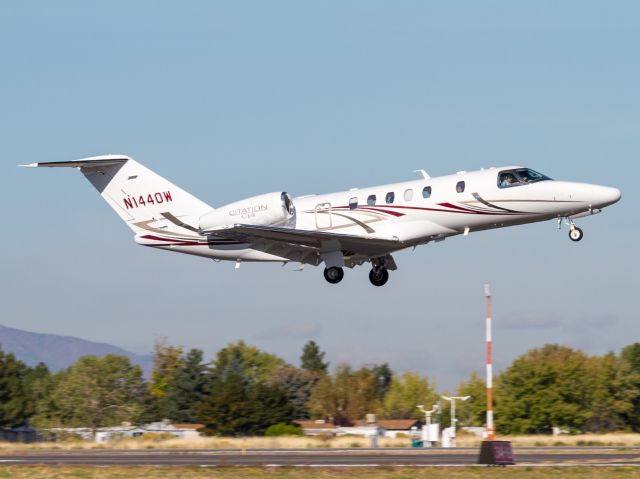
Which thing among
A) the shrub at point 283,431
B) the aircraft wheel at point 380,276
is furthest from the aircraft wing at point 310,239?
the shrub at point 283,431

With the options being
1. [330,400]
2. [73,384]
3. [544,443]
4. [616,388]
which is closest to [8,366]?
[73,384]

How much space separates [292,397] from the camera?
86812 mm

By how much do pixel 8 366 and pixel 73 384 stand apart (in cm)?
1334

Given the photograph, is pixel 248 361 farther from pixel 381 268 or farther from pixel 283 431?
pixel 381 268

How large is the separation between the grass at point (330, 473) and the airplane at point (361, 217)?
7422 millimetres

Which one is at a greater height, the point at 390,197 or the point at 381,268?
the point at 390,197

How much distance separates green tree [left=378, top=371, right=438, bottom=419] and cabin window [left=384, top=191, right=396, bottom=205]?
2878 inches

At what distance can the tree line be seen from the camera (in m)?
58.9

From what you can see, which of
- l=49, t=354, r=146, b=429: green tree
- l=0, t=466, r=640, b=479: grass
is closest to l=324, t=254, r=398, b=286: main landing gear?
l=0, t=466, r=640, b=479: grass

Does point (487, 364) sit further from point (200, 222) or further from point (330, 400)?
point (330, 400)

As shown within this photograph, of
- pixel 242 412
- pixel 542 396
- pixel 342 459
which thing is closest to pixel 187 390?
pixel 242 412

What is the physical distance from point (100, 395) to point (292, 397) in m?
23.0

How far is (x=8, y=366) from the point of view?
79.7 meters

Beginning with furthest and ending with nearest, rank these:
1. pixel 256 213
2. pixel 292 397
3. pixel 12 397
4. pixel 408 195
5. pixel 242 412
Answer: pixel 292 397 → pixel 12 397 → pixel 242 412 → pixel 256 213 → pixel 408 195
